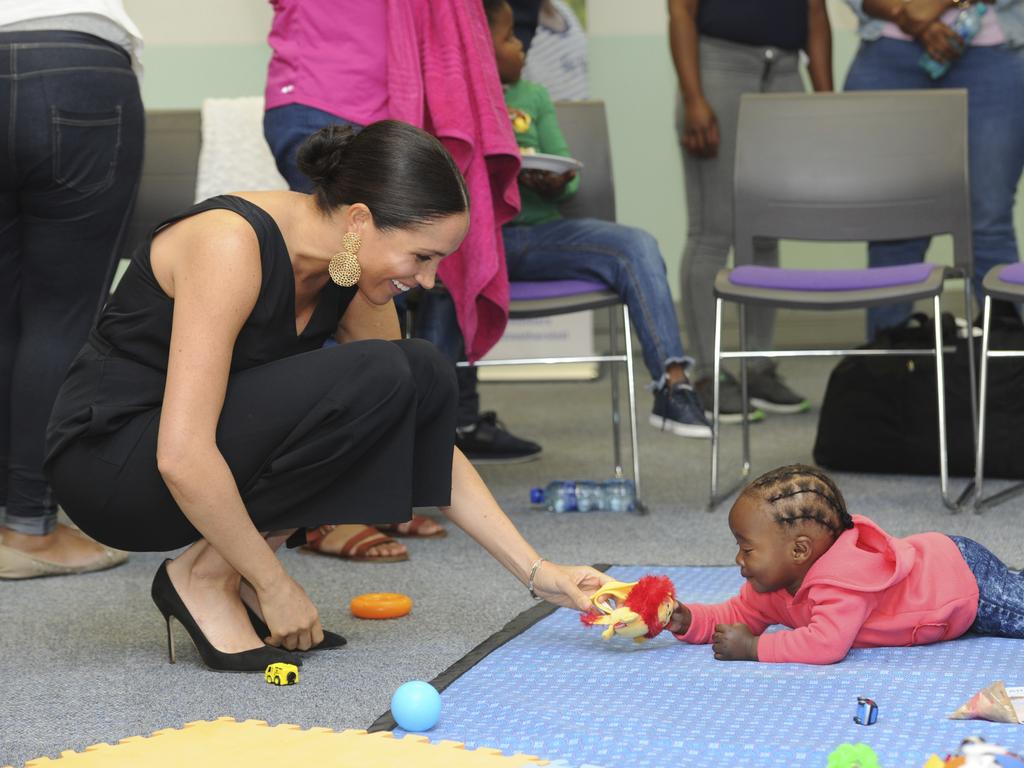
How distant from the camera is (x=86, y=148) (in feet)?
7.57

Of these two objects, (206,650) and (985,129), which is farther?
(985,129)

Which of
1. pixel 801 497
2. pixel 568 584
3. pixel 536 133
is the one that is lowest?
pixel 568 584

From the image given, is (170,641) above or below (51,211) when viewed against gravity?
below

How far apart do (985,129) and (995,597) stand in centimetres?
201

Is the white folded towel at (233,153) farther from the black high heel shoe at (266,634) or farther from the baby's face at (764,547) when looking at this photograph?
the baby's face at (764,547)

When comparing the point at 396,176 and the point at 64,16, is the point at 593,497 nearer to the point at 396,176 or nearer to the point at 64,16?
the point at 396,176

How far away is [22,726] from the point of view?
1693 mm

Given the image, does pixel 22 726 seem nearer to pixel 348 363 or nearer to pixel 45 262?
pixel 348 363

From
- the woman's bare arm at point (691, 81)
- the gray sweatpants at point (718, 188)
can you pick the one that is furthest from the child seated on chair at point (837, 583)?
the woman's bare arm at point (691, 81)

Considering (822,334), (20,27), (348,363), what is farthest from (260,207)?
(822,334)

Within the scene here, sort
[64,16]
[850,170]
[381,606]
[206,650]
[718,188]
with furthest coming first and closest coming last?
[718,188] < [850,170] < [64,16] < [381,606] < [206,650]

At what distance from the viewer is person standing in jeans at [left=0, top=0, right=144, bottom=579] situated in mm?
2254

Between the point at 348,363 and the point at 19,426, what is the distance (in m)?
0.87

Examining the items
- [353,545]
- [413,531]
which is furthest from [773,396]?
[353,545]
